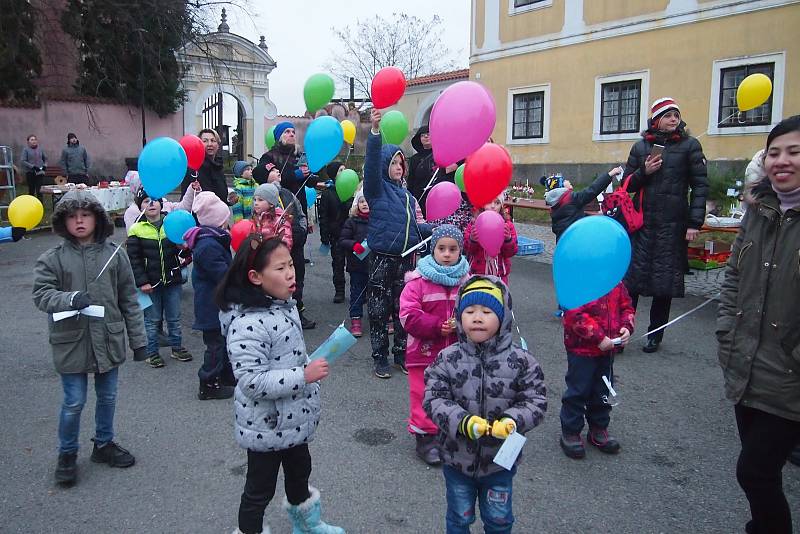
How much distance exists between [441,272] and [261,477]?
1661 millimetres

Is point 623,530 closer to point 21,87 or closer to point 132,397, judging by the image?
point 132,397

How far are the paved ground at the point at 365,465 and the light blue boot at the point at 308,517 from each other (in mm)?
219

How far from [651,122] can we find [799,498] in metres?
3.17

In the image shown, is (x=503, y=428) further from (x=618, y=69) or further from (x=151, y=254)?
(x=618, y=69)

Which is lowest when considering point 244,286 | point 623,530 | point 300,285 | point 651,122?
point 623,530

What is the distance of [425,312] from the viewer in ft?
12.1

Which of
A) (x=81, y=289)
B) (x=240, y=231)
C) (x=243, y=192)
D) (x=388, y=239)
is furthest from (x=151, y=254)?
(x=388, y=239)

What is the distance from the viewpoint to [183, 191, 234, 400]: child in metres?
4.47

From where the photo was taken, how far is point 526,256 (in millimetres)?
10602

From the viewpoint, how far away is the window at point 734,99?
1472cm

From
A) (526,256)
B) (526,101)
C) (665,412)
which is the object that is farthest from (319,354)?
(526,101)

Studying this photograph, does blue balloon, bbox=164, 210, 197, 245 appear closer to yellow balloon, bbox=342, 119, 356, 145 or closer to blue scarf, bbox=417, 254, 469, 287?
blue scarf, bbox=417, 254, 469, 287


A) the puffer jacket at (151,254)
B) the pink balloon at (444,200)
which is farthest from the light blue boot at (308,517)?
the puffer jacket at (151,254)

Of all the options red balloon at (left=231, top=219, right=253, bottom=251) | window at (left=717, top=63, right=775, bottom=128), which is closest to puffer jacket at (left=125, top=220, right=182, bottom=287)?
red balloon at (left=231, top=219, right=253, bottom=251)
